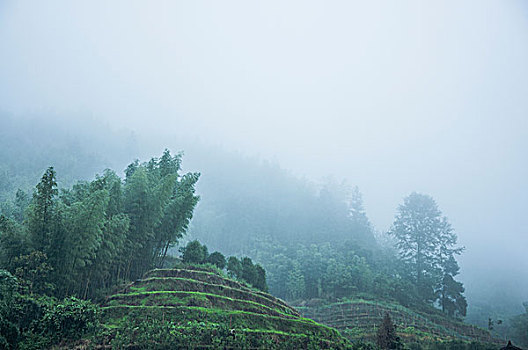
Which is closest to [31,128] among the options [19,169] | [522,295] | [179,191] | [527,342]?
[19,169]

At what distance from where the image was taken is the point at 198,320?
1470cm

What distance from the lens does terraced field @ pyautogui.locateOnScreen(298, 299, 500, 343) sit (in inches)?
825

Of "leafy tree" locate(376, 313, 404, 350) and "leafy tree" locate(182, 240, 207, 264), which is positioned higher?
"leafy tree" locate(182, 240, 207, 264)

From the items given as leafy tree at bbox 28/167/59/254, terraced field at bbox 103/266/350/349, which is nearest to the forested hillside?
leafy tree at bbox 28/167/59/254

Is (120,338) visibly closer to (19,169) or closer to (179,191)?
(179,191)

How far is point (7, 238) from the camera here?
15070 millimetres

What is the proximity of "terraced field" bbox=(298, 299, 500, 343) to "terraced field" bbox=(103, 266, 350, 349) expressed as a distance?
668 cm

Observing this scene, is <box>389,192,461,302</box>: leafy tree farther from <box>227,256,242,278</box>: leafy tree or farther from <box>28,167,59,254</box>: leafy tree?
<box>28,167,59,254</box>: leafy tree

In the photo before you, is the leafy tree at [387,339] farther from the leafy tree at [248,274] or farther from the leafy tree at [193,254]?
the leafy tree at [193,254]

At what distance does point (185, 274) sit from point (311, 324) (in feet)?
27.3

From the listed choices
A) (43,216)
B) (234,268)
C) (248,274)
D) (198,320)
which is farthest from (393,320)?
(43,216)

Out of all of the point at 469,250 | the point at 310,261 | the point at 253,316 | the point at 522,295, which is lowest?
the point at 253,316

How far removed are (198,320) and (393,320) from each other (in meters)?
16.9

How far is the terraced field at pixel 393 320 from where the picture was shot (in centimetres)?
2095
